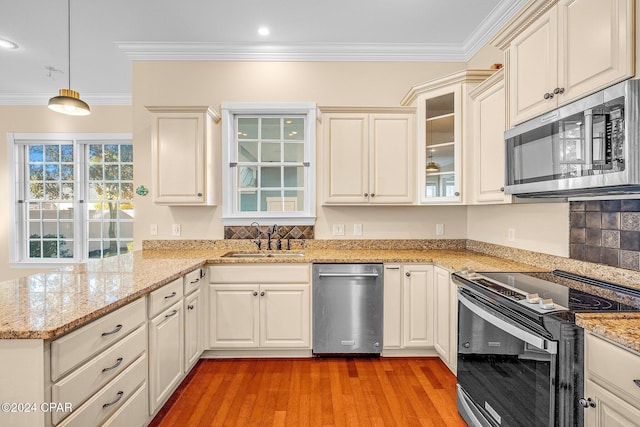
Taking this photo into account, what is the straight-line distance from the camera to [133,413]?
1.58 metres

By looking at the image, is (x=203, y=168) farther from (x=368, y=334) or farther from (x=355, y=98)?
(x=368, y=334)

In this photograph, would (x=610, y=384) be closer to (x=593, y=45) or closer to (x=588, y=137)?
(x=588, y=137)

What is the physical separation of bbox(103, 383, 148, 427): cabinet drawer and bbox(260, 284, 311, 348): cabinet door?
1060 mm

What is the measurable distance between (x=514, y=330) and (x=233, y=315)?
6.66 ft

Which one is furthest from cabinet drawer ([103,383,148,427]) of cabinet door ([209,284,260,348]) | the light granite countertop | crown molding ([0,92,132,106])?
crown molding ([0,92,132,106])

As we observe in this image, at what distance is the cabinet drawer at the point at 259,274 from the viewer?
8.62ft

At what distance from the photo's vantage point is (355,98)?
3.29 m

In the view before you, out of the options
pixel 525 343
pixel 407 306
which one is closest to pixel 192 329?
pixel 407 306

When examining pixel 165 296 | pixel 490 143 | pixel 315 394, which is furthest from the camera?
pixel 490 143

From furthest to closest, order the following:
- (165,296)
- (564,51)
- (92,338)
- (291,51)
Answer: (291,51) < (165,296) < (564,51) < (92,338)

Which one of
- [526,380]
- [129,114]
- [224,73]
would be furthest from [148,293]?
[129,114]

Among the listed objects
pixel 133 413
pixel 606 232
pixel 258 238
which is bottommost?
pixel 133 413

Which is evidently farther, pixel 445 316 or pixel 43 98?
pixel 43 98

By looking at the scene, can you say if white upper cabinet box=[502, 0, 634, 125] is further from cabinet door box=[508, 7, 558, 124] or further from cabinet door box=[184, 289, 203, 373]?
cabinet door box=[184, 289, 203, 373]
